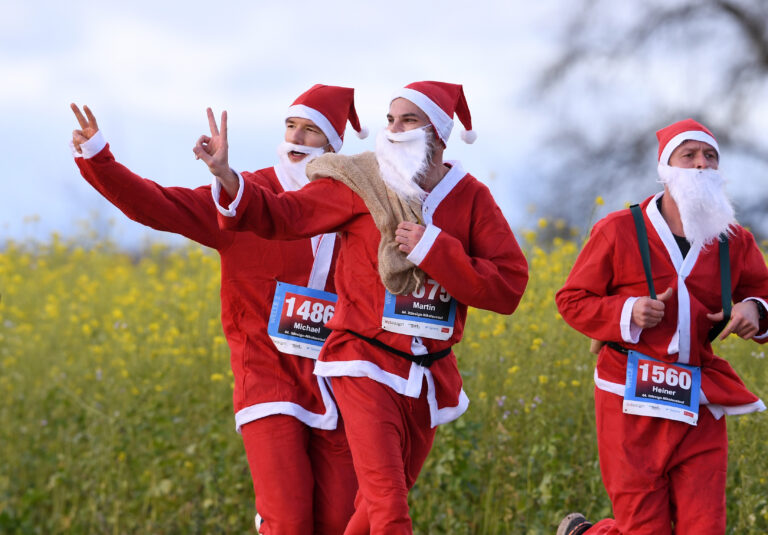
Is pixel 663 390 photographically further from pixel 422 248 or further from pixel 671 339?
pixel 422 248

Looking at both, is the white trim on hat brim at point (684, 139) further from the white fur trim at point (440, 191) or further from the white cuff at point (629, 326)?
the white fur trim at point (440, 191)

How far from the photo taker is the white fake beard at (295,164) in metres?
4.78

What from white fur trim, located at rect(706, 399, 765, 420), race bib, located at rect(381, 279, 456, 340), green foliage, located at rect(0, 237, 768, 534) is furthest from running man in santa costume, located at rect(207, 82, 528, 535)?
green foliage, located at rect(0, 237, 768, 534)

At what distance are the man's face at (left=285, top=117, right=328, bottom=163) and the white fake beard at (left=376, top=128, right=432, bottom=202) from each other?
0.64m

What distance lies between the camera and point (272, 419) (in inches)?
180

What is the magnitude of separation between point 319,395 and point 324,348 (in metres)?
0.38

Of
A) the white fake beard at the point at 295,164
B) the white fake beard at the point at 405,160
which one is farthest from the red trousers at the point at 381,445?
the white fake beard at the point at 295,164

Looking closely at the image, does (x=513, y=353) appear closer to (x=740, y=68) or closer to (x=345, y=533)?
(x=345, y=533)

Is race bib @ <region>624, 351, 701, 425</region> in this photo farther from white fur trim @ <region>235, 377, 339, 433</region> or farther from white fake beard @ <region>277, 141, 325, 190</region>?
white fake beard @ <region>277, 141, 325, 190</region>

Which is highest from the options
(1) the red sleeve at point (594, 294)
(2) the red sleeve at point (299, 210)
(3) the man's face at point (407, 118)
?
(3) the man's face at point (407, 118)

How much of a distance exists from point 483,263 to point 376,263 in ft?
1.38

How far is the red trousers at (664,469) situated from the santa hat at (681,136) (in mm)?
1092

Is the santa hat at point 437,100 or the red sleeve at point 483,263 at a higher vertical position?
the santa hat at point 437,100

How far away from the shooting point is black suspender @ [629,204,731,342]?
4.46 m
